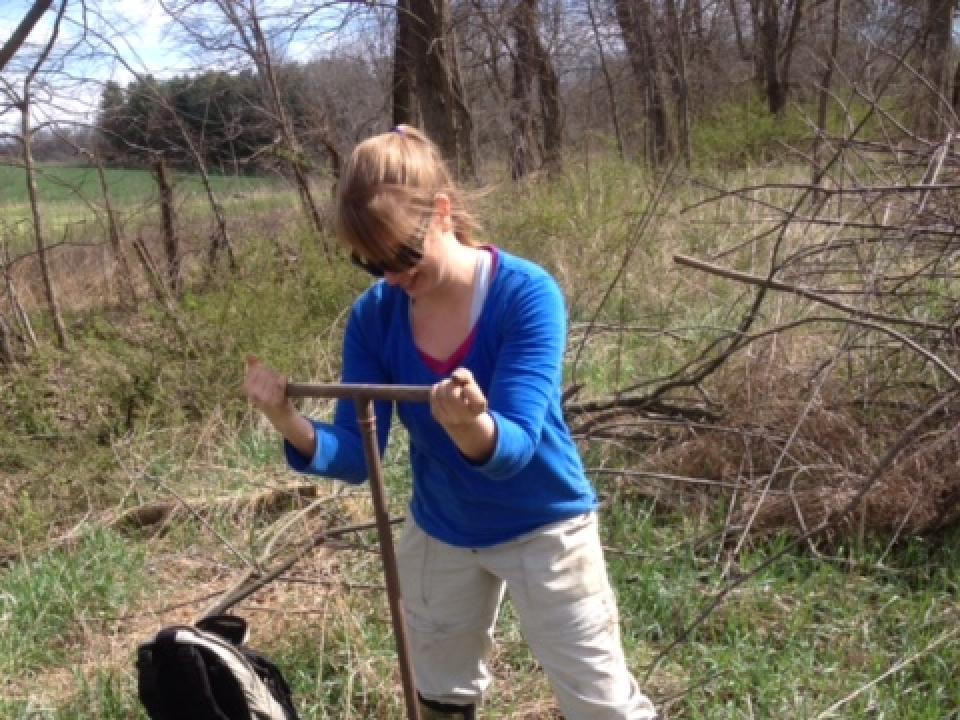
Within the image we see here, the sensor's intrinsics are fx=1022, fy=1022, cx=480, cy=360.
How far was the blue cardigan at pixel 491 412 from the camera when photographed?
5.62ft

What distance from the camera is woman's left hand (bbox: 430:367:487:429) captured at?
1337mm

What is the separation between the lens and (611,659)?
191 cm

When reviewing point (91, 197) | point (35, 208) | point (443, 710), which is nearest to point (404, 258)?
point (443, 710)

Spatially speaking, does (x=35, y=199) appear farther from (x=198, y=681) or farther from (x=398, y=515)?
(x=198, y=681)

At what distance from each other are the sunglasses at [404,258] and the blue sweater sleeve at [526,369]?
0.20 m

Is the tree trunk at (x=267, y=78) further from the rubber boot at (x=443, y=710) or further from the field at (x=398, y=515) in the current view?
the rubber boot at (x=443, y=710)

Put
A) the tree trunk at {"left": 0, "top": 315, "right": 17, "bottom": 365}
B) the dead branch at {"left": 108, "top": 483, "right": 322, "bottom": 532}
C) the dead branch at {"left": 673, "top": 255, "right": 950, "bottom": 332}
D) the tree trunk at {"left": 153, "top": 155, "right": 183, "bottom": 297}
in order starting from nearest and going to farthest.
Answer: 1. the dead branch at {"left": 673, "top": 255, "right": 950, "bottom": 332}
2. the dead branch at {"left": 108, "top": 483, "right": 322, "bottom": 532}
3. the tree trunk at {"left": 0, "top": 315, "right": 17, "bottom": 365}
4. the tree trunk at {"left": 153, "top": 155, "right": 183, "bottom": 297}

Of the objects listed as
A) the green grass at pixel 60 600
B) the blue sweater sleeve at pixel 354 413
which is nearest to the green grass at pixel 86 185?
the green grass at pixel 60 600

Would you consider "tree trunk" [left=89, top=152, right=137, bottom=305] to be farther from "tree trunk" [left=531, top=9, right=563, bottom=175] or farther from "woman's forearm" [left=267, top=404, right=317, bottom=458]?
"tree trunk" [left=531, top=9, right=563, bottom=175]

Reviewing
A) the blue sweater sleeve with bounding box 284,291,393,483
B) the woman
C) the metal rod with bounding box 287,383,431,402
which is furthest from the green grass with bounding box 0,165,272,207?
the metal rod with bounding box 287,383,431,402

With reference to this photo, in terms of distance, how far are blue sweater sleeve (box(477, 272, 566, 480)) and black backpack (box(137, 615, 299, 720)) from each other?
67cm

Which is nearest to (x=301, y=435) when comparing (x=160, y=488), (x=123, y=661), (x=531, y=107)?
(x=123, y=661)

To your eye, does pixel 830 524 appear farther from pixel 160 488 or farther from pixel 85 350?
pixel 85 350

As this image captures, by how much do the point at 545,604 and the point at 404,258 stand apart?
0.70 meters
